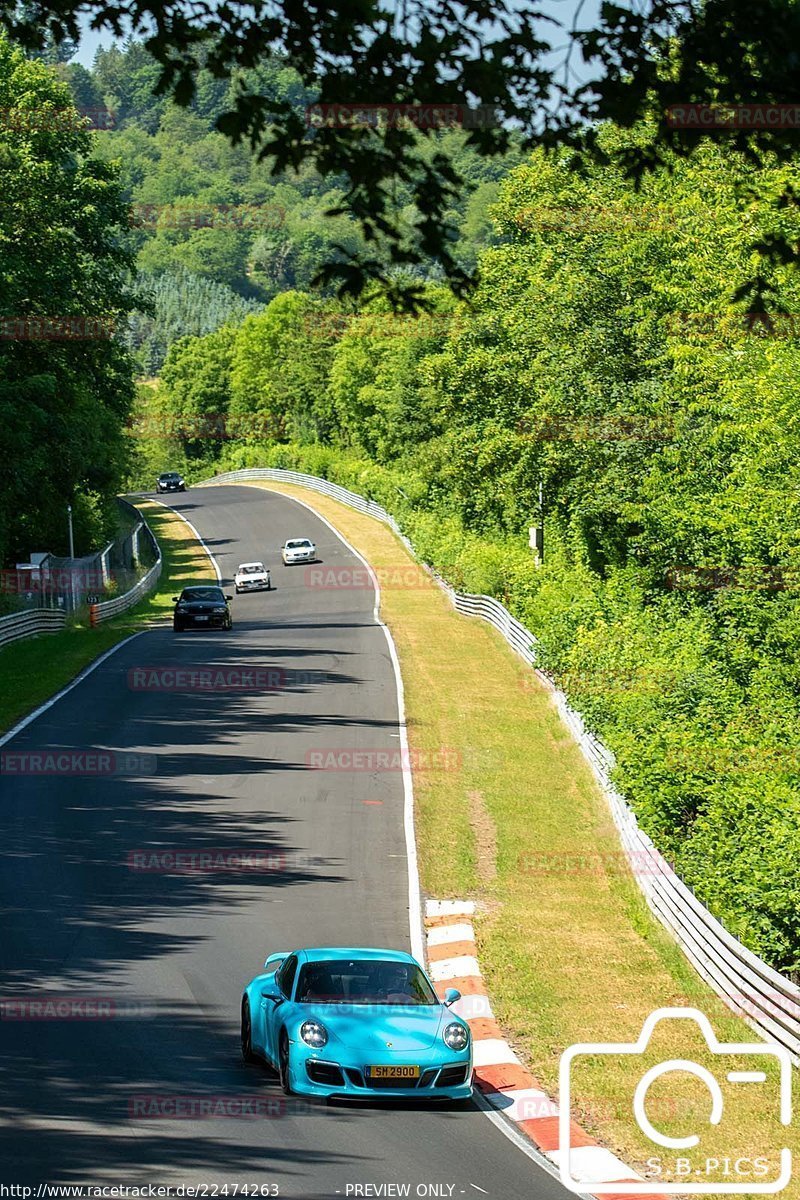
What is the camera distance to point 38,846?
2288 cm

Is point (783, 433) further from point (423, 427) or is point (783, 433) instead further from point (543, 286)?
point (423, 427)

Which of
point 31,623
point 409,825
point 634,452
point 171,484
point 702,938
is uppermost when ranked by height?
point 634,452

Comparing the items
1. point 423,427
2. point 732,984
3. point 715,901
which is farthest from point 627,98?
point 423,427

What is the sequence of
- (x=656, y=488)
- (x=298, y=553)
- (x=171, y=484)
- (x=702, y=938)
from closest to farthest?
(x=702, y=938)
(x=656, y=488)
(x=298, y=553)
(x=171, y=484)

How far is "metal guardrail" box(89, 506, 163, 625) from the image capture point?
53.1 metres

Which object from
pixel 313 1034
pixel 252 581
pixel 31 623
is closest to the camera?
pixel 313 1034

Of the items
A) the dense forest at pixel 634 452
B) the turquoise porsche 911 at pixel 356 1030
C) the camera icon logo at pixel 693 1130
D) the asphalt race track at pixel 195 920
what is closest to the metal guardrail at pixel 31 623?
the asphalt race track at pixel 195 920

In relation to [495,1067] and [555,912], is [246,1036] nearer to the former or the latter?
[495,1067]

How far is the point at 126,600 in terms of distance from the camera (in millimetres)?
59031

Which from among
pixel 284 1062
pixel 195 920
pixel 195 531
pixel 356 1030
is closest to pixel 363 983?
pixel 356 1030

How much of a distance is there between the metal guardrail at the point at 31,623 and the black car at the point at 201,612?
12.5 feet

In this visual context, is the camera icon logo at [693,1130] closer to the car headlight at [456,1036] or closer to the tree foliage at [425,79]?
the car headlight at [456,1036]

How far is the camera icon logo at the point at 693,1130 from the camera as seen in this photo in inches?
451

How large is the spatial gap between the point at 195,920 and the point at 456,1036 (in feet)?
23.6
